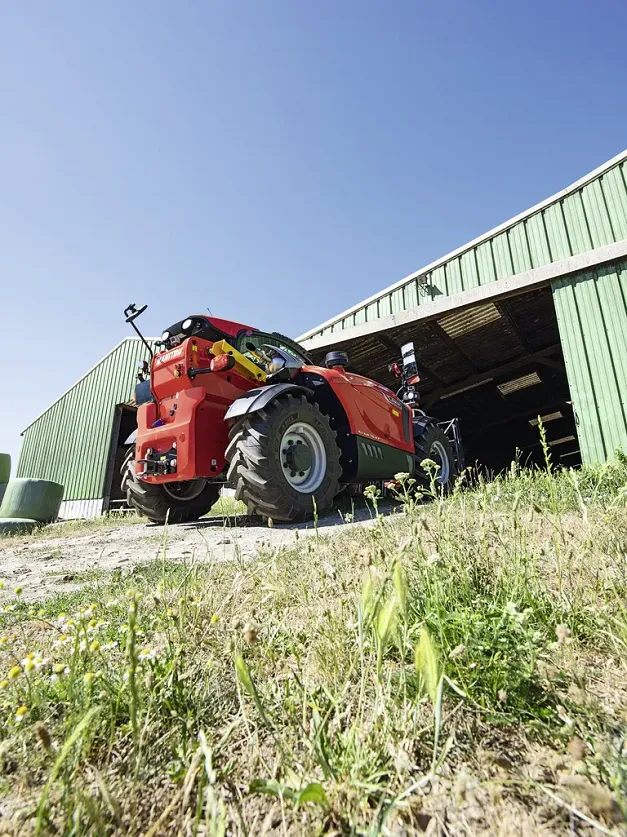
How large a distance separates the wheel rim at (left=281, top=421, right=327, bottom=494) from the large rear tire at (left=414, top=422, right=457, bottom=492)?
257 cm

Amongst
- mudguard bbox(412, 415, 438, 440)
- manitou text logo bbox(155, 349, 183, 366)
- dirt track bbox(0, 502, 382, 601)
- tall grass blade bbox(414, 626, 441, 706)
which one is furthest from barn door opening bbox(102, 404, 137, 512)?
tall grass blade bbox(414, 626, 441, 706)

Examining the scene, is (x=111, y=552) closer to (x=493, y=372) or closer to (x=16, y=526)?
(x=16, y=526)

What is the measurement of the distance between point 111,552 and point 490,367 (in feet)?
33.4

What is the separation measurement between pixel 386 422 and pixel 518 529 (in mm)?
4761

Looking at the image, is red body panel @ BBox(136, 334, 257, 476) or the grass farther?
red body panel @ BBox(136, 334, 257, 476)

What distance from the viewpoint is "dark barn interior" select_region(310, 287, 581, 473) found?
340 inches

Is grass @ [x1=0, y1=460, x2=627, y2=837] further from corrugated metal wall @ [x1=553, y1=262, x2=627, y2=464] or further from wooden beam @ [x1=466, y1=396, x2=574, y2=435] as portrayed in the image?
wooden beam @ [x1=466, y1=396, x2=574, y2=435]

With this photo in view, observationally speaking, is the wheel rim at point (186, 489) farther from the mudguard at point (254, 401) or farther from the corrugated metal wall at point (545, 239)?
the corrugated metal wall at point (545, 239)

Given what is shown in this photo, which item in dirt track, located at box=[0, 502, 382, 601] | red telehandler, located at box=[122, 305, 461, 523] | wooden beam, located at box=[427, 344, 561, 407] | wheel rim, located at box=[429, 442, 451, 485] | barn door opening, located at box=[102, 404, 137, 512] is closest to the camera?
dirt track, located at box=[0, 502, 382, 601]

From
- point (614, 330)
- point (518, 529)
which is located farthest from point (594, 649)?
point (614, 330)

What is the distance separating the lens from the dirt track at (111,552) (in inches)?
103

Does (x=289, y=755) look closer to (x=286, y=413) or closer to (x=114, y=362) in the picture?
(x=286, y=413)

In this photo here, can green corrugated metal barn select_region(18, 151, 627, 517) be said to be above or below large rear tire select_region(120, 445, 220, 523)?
above

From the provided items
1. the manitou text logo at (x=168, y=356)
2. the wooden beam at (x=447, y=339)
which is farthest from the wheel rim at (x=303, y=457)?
the wooden beam at (x=447, y=339)
